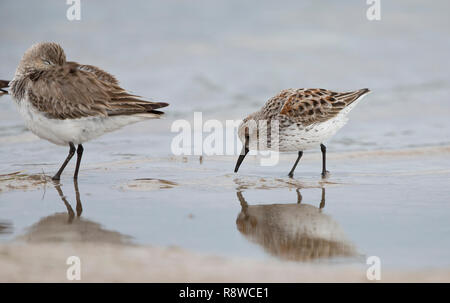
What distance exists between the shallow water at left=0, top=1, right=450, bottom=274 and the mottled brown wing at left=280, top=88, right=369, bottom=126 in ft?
2.44

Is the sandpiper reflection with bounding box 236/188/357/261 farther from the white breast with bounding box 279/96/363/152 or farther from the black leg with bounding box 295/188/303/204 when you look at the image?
the white breast with bounding box 279/96/363/152

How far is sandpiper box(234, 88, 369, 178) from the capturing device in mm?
8484

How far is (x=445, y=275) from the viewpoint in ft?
15.6

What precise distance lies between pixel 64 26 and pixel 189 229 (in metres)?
13.0

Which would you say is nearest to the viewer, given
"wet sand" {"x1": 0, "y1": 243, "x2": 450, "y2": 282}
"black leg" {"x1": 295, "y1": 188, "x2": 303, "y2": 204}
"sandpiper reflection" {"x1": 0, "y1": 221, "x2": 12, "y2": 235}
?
"wet sand" {"x1": 0, "y1": 243, "x2": 450, "y2": 282}

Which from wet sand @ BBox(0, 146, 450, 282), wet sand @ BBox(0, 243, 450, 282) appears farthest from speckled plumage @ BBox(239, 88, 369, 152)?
wet sand @ BBox(0, 243, 450, 282)

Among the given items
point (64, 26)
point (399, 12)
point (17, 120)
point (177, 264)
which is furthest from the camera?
point (399, 12)

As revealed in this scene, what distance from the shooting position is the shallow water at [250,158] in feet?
18.9

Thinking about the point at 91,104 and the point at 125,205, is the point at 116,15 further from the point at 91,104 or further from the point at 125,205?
the point at 125,205

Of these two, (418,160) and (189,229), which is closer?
(189,229)

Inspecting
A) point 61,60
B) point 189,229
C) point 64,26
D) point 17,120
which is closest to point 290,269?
point 189,229
